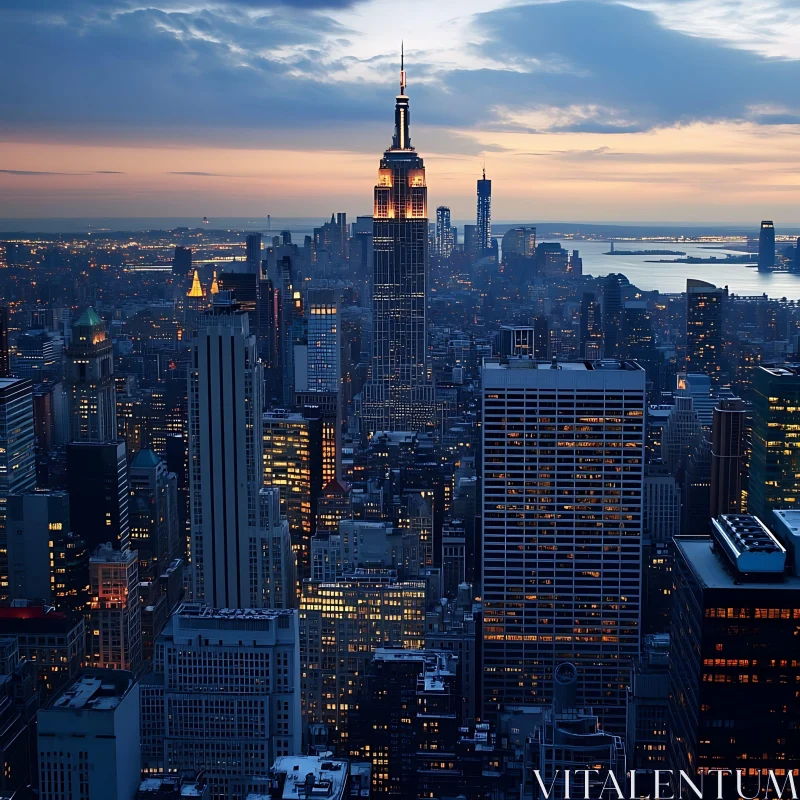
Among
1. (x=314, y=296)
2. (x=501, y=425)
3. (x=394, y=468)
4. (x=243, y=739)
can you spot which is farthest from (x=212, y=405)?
(x=314, y=296)

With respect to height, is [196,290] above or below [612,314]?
above

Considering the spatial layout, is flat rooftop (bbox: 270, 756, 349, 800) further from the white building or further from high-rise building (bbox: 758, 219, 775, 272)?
high-rise building (bbox: 758, 219, 775, 272)

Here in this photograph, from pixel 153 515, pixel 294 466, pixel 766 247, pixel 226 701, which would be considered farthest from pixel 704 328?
pixel 226 701

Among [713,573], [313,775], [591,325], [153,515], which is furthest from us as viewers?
[591,325]

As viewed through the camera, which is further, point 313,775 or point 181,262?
point 181,262

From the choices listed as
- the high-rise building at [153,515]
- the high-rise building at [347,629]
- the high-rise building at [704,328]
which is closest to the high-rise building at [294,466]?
the high-rise building at [153,515]

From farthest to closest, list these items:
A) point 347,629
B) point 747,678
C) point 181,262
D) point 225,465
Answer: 1. point 181,262
2. point 225,465
3. point 347,629
4. point 747,678

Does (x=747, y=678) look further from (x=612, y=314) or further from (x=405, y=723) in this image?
(x=612, y=314)
